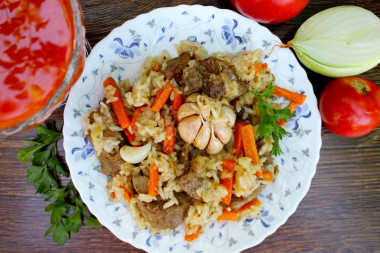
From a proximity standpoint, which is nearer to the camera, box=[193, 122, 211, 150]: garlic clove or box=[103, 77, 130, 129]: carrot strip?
box=[193, 122, 211, 150]: garlic clove

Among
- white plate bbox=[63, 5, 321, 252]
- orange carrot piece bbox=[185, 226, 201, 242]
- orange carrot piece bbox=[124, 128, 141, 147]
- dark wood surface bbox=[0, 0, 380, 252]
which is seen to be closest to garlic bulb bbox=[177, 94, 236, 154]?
orange carrot piece bbox=[124, 128, 141, 147]

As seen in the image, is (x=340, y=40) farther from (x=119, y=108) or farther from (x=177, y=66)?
(x=119, y=108)

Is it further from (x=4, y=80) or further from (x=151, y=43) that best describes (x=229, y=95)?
(x=4, y=80)

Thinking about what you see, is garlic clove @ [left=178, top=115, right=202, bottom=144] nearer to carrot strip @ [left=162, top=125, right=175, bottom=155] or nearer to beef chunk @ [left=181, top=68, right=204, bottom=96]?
carrot strip @ [left=162, top=125, right=175, bottom=155]

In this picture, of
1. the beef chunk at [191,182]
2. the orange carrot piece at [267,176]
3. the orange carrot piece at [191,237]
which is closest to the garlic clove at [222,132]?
the beef chunk at [191,182]

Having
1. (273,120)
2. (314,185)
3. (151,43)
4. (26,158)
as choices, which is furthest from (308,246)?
(26,158)
